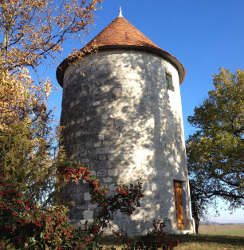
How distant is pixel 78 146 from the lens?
8.78 metres

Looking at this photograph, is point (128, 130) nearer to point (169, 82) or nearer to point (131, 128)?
point (131, 128)

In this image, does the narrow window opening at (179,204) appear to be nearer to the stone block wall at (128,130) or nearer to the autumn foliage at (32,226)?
the stone block wall at (128,130)

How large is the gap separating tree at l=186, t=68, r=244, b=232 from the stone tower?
1.44m

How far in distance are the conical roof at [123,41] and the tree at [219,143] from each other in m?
2.23

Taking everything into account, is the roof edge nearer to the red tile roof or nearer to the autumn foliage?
the red tile roof

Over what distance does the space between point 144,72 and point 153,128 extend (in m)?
2.11

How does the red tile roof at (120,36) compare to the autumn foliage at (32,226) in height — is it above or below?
above

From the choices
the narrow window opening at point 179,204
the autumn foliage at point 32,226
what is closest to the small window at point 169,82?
the narrow window opening at point 179,204

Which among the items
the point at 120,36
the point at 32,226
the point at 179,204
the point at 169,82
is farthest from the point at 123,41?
the point at 32,226

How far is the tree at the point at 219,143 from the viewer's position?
9.67 metres

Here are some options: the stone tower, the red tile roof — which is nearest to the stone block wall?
the stone tower

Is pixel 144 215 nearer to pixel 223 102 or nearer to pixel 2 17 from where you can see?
pixel 2 17

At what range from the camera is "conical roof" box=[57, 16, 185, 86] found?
9297 millimetres

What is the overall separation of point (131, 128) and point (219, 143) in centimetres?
365
